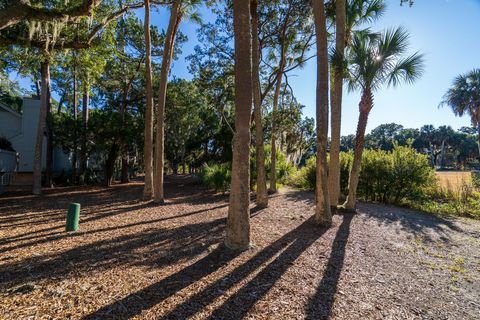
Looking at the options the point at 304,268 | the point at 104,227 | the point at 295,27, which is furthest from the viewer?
the point at 295,27

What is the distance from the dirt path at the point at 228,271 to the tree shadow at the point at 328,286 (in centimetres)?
1

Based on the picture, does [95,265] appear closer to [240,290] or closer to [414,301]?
[240,290]

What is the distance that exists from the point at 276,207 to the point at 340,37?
5511mm

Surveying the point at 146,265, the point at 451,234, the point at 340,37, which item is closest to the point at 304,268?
the point at 146,265

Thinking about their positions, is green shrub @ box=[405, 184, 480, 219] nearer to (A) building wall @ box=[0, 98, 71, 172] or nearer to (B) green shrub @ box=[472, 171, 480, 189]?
(B) green shrub @ box=[472, 171, 480, 189]

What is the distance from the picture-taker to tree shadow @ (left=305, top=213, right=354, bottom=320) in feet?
8.19

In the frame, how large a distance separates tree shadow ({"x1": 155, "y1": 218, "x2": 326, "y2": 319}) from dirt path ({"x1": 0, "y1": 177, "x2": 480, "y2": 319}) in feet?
0.05

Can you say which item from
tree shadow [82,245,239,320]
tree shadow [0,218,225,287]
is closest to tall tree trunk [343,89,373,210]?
tree shadow [0,218,225,287]

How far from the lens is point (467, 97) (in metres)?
21.2

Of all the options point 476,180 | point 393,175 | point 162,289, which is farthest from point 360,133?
point 476,180

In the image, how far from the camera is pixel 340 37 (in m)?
7.03

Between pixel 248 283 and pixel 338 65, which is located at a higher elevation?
pixel 338 65

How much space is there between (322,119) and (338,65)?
2.07 meters

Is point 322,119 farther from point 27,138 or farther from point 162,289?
point 27,138
